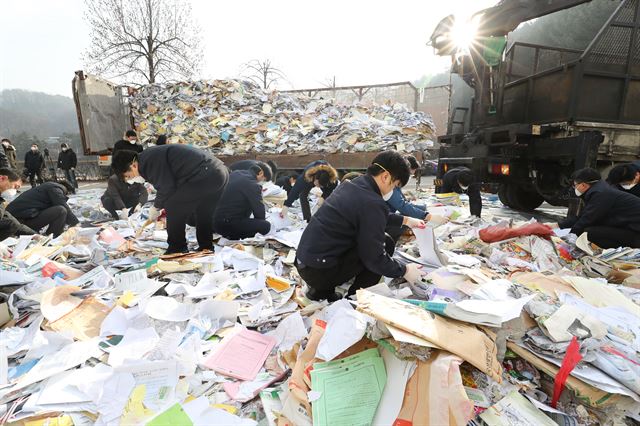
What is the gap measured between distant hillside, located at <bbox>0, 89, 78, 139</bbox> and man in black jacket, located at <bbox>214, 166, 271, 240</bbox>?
2863 centimetres

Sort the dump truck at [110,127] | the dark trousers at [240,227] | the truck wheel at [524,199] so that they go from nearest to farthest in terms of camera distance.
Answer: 1. the dark trousers at [240,227]
2. the truck wheel at [524,199]
3. the dump truck at [110,127]

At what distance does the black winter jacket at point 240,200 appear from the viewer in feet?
11.2

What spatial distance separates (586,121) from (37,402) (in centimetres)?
504

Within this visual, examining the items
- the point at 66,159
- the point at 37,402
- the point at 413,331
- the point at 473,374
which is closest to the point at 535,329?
the point at 473,374

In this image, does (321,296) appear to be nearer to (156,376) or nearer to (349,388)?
(349,388)

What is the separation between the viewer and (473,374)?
4.14ft

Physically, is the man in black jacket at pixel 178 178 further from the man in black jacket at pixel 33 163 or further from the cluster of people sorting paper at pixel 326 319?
the man in black jacket at pixel 33 163

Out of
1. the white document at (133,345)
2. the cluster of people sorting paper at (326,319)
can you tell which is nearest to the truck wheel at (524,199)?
the cluster of people sorting paper at (326,319)

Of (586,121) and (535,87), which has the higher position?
(535,87)

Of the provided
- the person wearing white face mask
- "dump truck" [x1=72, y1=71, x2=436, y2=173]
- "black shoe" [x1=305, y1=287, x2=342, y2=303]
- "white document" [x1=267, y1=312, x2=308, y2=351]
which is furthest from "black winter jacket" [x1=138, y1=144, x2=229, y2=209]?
the person wearing white face mask

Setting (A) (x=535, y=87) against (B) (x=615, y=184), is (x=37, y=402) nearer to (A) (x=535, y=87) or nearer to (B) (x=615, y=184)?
(B) (x=615, y=184)

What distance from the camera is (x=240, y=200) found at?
134 inches

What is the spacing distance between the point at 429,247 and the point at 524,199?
397 centimetres

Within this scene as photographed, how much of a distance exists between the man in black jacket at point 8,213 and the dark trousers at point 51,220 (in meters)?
0.21
